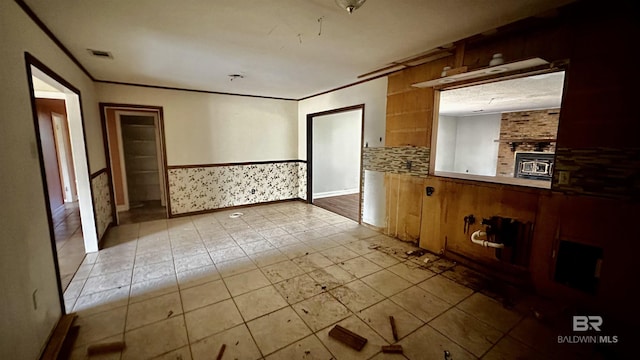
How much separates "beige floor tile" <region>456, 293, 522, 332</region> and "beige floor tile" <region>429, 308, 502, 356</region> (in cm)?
7

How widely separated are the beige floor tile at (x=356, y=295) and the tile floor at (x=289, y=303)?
12 mm

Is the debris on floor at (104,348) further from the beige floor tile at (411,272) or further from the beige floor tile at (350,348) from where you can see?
the beige floor tile at (411,272)

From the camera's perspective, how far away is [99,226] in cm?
330

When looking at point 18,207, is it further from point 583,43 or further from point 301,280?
point 583,43

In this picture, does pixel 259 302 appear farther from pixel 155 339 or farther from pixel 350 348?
pixel 350 348

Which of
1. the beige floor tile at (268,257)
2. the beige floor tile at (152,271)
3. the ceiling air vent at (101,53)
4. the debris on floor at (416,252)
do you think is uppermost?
the ceiling air vent at (101,53)

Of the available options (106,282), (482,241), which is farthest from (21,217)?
(482,241)

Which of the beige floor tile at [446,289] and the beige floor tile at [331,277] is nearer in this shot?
the beige floor tile at [446,289]

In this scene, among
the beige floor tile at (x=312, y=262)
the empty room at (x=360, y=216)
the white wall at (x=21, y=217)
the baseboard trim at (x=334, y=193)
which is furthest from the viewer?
the baseboard trim at (x=334, y=193)

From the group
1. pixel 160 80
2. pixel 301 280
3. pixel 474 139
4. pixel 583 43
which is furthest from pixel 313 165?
pixel 474 139

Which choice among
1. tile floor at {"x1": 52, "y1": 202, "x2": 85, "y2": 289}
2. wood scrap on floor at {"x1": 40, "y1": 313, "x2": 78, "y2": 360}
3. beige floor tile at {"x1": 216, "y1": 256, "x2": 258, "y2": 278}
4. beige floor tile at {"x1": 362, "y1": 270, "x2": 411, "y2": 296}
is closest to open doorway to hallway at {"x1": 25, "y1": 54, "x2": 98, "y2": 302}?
tile floor at {"x1": 52, "y1": 202, "x2": 85, "y2": 289}

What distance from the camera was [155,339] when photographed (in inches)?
68.4

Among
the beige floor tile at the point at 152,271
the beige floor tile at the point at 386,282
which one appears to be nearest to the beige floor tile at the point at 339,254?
the beige floor tile at the point at 386,282

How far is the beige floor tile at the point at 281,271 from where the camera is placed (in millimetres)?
2520
